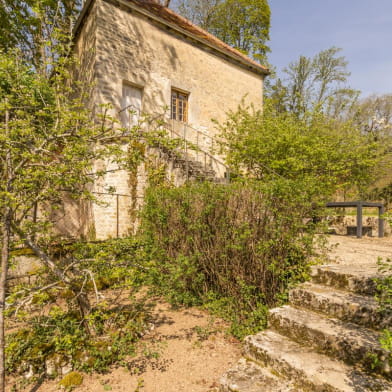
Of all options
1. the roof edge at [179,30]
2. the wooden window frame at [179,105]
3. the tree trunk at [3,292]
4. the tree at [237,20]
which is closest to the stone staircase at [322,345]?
the tree trunk at [3,292]

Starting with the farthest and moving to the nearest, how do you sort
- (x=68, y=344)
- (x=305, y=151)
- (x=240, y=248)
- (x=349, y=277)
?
(x=305, y=151) → (x=240, y=248) → (x=349, y=277) → (x=68, y=344)

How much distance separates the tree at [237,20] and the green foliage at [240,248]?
18973mm

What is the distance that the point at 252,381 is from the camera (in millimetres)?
2168

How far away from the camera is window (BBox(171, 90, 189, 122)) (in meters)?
10.8

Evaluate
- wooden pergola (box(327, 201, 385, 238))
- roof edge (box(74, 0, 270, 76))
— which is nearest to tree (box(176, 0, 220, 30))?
roof edge (box(74, 0, 270, 76))

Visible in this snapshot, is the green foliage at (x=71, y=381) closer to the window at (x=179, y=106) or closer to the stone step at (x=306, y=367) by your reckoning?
the stone step at (x=306, y=367)

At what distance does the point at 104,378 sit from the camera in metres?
2.54

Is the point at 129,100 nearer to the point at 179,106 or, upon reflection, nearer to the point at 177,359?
the point at 179,106

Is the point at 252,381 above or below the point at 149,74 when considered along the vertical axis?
below

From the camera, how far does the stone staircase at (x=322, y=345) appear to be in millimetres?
1972

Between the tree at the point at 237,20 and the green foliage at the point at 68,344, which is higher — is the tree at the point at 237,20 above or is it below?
above

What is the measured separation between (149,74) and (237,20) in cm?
1327

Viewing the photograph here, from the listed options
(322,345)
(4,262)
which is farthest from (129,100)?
(322,345)

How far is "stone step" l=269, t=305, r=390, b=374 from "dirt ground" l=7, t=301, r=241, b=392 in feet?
2.23
